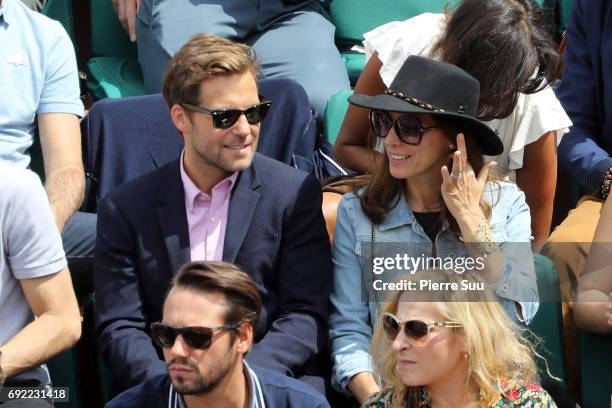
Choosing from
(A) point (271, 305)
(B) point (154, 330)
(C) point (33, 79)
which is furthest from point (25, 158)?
(B) point (154, 330)

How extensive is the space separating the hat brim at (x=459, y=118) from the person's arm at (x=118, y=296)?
76 cm

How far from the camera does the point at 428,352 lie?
2.76 m

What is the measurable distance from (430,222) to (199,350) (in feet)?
2.88

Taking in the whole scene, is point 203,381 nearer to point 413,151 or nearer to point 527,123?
point 413,151

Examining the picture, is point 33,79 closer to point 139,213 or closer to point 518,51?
point 139,213

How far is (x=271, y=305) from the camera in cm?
335

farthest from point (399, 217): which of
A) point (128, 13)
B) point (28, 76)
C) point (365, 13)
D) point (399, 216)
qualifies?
point (128, 13)

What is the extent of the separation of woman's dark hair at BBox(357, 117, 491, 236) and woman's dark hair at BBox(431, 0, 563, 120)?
0.23 m

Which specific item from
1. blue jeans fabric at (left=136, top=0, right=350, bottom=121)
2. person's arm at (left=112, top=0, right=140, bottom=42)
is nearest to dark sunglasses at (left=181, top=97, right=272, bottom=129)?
blue jeans fabric at (left=136, top=0, right=350, bottom=121)

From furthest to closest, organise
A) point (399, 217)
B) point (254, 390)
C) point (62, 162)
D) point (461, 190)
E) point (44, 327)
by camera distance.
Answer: point (62, 162) → point (399, 217) → point (461, 190) → point (44, 327) → point (254, 390)

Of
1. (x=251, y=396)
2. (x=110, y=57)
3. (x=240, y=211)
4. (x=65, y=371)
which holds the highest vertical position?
(x=240, y=211)

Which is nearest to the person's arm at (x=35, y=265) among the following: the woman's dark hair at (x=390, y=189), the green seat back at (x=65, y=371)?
the green seat back at (x=65, y=371)

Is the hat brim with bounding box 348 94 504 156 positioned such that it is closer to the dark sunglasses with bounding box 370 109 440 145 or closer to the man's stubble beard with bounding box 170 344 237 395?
the dark sunglasses with bounding box 370 109 440 145

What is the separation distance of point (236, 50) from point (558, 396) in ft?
4.41
